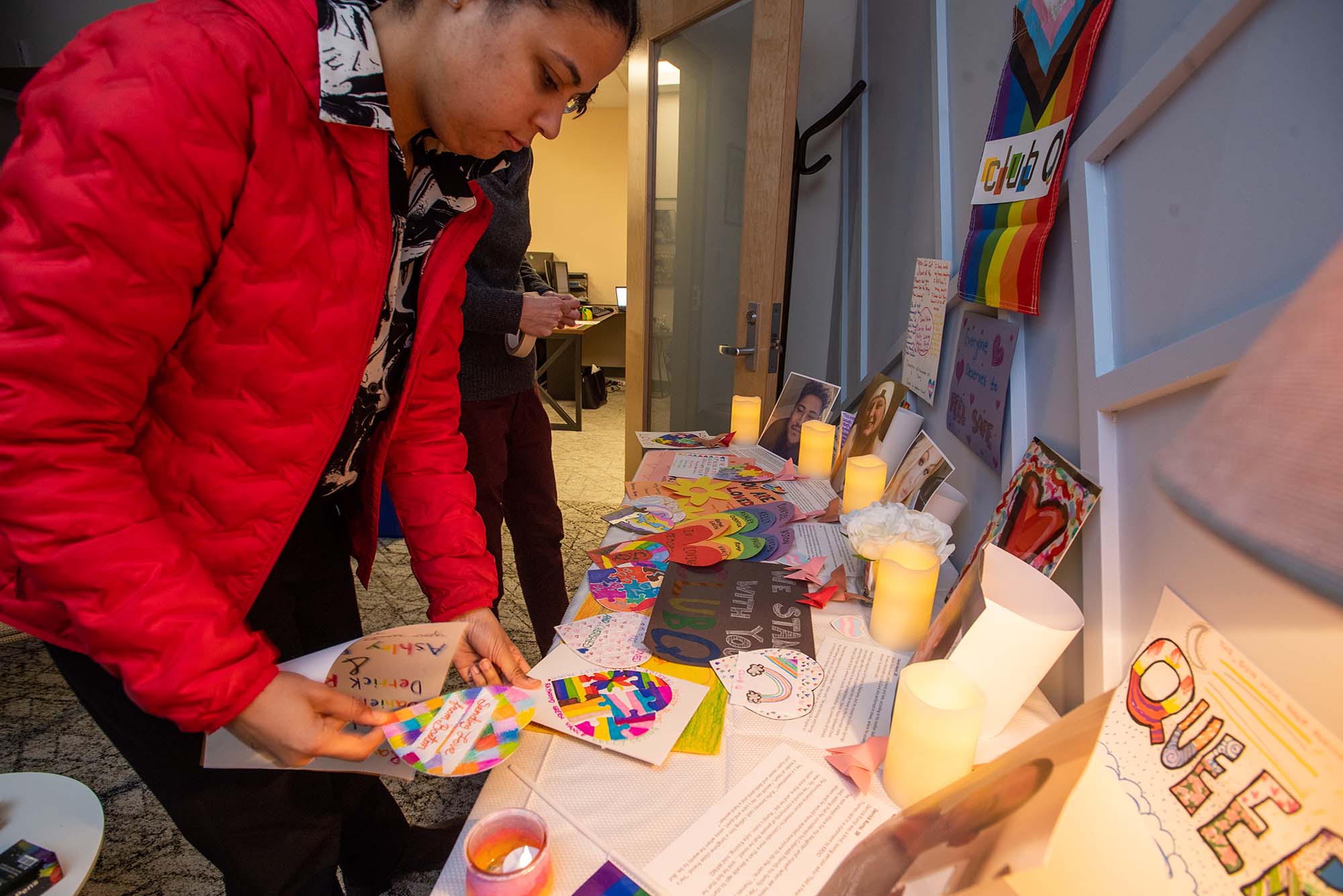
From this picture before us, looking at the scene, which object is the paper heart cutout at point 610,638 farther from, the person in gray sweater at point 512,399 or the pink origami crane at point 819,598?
the person in gray sweater at point 512,399

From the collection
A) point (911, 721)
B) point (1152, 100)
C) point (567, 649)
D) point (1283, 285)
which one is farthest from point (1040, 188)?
point (567, 649)

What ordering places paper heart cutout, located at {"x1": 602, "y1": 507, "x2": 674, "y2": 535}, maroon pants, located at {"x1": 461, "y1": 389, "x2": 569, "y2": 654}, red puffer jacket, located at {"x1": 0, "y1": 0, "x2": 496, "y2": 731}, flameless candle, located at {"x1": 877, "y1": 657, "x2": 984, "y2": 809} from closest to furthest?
1. red puffer jacket, located at {"x1": 0, "y1": 0, "x2": 496, "y2": 731}
2. flameless candle, located at {"x1": 877, "y1": 657, "x2": 984, "y2": 809}
3. paper heart cutout, located at {"x1": 602, "y1": 507, "x2": 674, "y2": 535}
4. maroon pants, located at {"x1": 461, "y1": 389, "x2": 569, "y2": 654}

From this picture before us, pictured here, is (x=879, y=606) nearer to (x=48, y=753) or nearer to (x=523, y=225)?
(x=523, y=225)

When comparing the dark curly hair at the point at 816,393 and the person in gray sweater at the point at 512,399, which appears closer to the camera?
the person in gray sweater at the point at 512,399

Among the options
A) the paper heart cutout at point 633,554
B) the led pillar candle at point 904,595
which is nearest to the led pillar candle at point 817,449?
the paper heart cutout at point 633,554

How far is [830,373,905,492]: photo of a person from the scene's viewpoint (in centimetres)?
151

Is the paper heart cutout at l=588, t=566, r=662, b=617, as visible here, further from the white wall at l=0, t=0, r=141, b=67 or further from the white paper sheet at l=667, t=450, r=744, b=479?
the white wall at l=0, t=0, r=141, b=67

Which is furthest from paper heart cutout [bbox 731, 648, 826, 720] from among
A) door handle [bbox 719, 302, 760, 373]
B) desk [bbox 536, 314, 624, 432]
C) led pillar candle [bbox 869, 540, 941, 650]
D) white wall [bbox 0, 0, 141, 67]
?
white wall [bbox 0, 0, 141, 67]

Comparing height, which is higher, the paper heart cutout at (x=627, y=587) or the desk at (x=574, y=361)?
the paper heart cutout at (x=627, y=587)

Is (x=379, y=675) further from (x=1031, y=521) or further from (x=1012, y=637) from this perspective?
(x=1031, y=521)

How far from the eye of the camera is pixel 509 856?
1.83ft

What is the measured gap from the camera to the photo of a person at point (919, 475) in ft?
3.84

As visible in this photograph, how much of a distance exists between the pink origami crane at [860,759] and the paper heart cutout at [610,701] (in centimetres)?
19

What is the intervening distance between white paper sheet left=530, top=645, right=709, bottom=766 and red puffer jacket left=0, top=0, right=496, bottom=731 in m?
0.29
